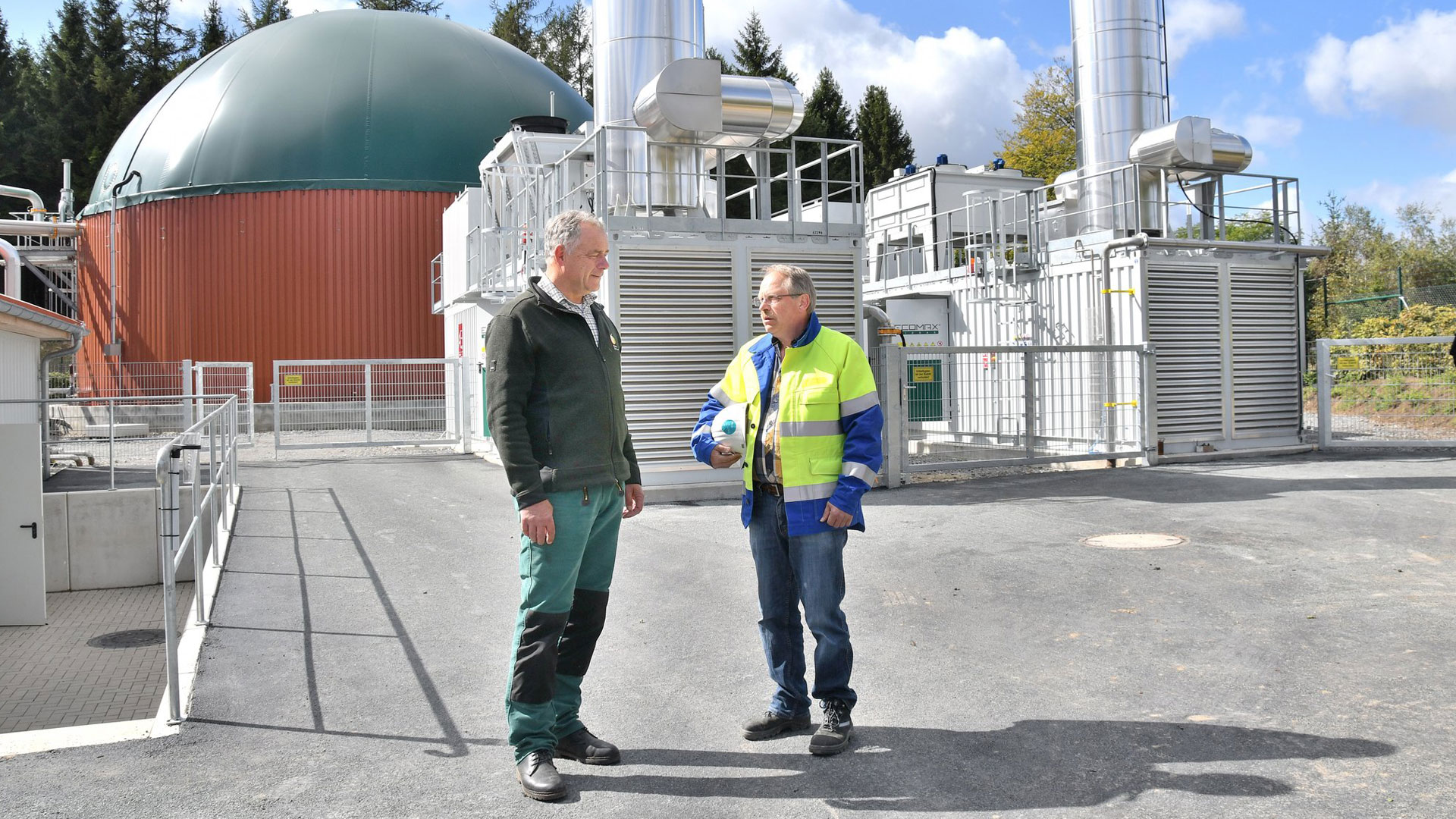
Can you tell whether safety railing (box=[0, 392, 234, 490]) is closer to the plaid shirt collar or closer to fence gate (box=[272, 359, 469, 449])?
fence gate (box=[272, 359, 469, 449])

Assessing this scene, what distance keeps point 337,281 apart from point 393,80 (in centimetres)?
560

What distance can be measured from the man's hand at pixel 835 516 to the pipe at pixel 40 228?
32006 millimetres

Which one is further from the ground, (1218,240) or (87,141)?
(87,141)

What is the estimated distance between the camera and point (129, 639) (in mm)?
9719

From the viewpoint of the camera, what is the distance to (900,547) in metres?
8.45

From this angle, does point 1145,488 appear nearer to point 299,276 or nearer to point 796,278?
point 796,278

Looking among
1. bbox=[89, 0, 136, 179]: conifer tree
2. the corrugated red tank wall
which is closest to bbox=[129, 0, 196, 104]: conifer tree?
bbox=[89, 0, 136, 179]: conifer tree

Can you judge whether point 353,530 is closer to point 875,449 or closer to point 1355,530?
point 875,449

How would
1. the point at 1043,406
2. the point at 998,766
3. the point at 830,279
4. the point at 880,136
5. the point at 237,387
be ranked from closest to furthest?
the point at 998,766 < the point at 830,279 < the point at 1043,406 < the point at 237,387 < the point at 880,136

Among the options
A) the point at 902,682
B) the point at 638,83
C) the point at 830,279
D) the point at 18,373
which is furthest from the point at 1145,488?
the point at 18,373

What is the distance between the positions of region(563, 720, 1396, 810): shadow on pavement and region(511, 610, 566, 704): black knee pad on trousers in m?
0.37

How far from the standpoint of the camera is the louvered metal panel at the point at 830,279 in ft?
40.1

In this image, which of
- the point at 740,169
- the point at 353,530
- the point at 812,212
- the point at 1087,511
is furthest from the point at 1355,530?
the point at 740,169

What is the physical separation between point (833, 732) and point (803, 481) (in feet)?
3.20
